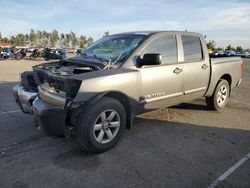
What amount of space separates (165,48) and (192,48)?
0.91m

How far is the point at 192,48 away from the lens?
577cm

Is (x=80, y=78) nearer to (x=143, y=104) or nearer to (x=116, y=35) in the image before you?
(x=143, y=104)

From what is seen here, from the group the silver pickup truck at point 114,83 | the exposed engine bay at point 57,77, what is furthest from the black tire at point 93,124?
the exposed engine bay at point 57,77

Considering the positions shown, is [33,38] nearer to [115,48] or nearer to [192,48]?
[192,48]

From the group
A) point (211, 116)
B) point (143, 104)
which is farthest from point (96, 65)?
point (211, 116)

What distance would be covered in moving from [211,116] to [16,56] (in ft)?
93.0

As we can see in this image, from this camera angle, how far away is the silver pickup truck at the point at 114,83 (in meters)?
3.87

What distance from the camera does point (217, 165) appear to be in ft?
12.4

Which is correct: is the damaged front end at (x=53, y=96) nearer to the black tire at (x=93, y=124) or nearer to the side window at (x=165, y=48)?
the black tire at (x=93, y=124)

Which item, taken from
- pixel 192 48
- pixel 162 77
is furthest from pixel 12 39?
pixel 162 77

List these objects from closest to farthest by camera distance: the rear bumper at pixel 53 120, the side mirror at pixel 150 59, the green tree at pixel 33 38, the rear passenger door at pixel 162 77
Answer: the rear bumper at pixel 53 120
the side mirror at pixel 150 59
the rear passenger door at pixel 162 77
the green tree at pixel 33 38

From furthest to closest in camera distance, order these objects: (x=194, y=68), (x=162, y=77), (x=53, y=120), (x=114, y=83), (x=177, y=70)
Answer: (x=194, y=68) < (x=177, y=70) < (x=162, y=77) < (x=114, y=83) < (x=53, y=120)

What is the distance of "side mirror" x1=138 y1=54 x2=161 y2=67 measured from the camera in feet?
14.5

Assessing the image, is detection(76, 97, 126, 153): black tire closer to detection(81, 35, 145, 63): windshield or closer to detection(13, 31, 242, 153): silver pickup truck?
detection(13, 31, 242, 153): silver pickup truck
